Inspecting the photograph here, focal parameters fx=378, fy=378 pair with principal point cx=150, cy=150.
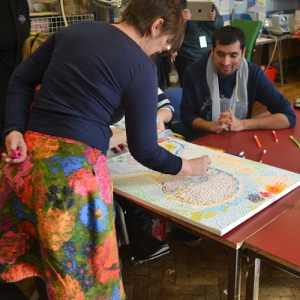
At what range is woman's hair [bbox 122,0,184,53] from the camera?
3.36ft

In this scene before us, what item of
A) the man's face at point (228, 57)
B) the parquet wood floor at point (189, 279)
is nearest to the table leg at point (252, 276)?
the parquet wood floor at point (189, 279)

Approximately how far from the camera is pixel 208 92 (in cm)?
211

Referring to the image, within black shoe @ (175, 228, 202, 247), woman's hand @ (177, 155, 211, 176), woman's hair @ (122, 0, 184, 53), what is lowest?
black shoe @ (175, 228, 202, 247)

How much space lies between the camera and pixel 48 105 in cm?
104

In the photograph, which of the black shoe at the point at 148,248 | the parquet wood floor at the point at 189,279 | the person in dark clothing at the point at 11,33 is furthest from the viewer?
the person in dark clothing at the point at 11,33

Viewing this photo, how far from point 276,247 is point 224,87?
1293 millimetres

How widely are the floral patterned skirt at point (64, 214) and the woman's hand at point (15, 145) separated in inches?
0.6

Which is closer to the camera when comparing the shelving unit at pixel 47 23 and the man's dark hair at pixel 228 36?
the man's dark hair at pixel 228 36

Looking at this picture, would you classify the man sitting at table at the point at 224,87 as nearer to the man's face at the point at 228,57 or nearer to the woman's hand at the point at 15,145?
the man's face at the point at 228,57

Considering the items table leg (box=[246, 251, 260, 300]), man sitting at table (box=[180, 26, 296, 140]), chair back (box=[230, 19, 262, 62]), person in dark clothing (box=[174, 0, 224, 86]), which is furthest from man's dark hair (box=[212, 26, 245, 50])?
chair back (box=[230, 19, 262, 62])

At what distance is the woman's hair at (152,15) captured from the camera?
102 cm

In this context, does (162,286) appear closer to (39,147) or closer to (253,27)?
(39,147)

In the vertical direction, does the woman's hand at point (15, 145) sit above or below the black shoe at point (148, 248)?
above

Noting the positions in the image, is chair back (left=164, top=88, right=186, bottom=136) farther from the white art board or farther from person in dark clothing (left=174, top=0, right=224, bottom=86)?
person in dark clothing (left=174, top=0, right=224, bottom=86)
